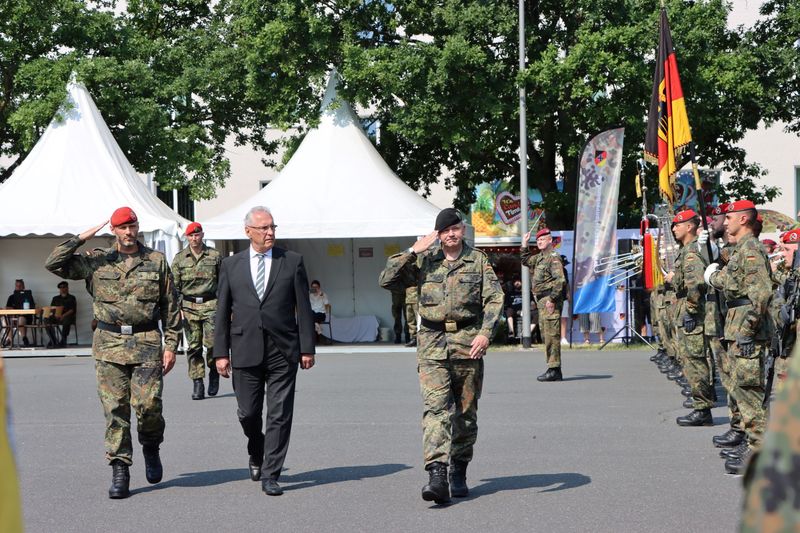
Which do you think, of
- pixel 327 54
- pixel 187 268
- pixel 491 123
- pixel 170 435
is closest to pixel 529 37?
pixel 491 123

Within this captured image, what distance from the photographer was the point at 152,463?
825 cm

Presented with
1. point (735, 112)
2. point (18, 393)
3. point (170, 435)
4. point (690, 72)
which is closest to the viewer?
point (170, 435)

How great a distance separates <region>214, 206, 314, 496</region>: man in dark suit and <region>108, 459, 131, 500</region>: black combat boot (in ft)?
2.83

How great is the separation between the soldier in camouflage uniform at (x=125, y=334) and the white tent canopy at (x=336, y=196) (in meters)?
13.5

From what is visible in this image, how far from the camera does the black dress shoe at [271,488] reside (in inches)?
306

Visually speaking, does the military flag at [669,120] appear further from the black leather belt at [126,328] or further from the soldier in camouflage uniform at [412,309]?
the black leather belt at [126,328]

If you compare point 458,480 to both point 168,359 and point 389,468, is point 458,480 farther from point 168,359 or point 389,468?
point 168,359

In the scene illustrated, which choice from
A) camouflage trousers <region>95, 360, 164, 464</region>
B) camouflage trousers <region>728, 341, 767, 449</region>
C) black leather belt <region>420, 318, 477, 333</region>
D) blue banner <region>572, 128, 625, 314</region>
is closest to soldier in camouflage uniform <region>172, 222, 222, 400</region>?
camouflage trousers <region>95, 360, 164, 464</region>

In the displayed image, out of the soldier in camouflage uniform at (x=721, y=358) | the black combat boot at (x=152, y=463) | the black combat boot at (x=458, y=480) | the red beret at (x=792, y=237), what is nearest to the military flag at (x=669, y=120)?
the soldier in camouflage uniform at (x=721, y=358)

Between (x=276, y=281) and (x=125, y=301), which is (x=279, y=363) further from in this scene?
(x=125, y=301)

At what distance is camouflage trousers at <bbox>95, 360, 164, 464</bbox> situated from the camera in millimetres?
7832

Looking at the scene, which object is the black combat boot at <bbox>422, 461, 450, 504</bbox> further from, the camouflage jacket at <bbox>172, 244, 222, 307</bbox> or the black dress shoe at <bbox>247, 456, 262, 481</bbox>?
the camouflage jacket at <bbox>172, 244, 222, 307</bbox>

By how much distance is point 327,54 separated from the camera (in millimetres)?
25672

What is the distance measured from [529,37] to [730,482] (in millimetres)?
17918
